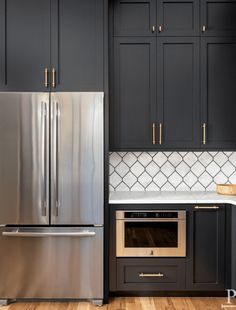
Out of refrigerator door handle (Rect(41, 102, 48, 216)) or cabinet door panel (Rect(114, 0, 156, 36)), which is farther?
cabinet door panel (Rect(114, 0, 156, 36))

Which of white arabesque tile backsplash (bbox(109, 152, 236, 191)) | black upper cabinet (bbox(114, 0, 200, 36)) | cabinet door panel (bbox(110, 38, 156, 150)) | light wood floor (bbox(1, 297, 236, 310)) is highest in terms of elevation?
black upper cabinet (bbox(114, 0, 200, 36))

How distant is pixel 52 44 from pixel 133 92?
0.81m

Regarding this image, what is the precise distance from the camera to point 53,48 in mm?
3285

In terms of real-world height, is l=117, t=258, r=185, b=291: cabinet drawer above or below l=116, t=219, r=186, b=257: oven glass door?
below

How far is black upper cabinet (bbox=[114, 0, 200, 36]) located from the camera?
3533 mm

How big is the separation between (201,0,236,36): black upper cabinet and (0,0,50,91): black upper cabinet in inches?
54.8

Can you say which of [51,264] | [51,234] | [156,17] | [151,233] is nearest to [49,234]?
[51,234]

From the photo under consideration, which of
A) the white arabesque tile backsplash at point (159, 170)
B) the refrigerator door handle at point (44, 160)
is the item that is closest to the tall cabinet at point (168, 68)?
the white arabesque tile backsplash at point (159, 170)

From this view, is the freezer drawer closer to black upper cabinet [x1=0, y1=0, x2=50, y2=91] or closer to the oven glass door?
the oven glass door

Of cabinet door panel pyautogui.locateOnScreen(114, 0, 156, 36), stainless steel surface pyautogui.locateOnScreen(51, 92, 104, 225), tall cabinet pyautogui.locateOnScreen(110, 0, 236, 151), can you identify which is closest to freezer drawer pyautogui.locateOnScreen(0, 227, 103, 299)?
stainless steel surface pyautogui.locateOnScreen(51, 92, 104, 225)

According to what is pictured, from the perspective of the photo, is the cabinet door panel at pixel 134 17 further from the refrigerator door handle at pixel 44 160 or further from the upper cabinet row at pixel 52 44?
the refrigerator door handle at pixel 44 160

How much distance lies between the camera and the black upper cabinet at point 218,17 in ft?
11.6

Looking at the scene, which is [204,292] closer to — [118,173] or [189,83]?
[118,173]

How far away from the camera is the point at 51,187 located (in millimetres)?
3207
